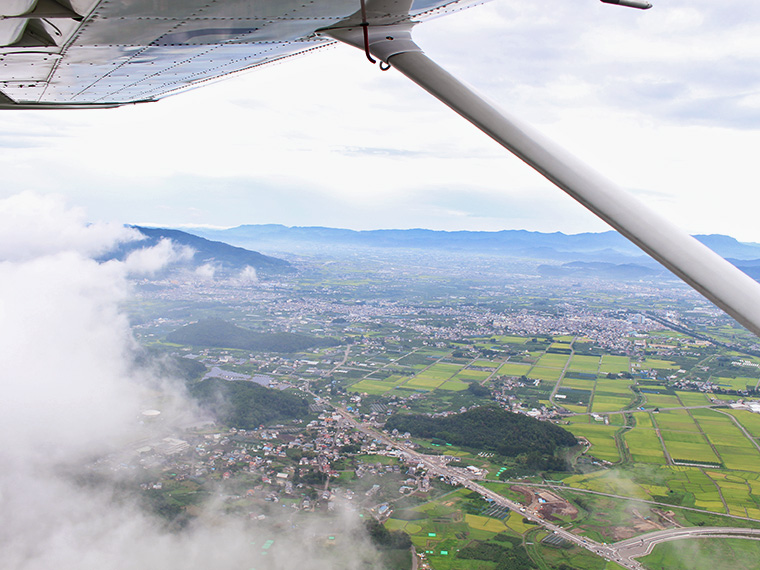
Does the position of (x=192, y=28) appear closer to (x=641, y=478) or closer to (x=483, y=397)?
(x=641, y=478)

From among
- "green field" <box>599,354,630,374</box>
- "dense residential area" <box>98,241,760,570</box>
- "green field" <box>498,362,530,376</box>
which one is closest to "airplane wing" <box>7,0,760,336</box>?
"dense residential area" <box>98,241,760,570</box>

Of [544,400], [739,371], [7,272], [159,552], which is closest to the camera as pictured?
[159,552]

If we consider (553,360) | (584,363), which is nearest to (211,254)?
(553,360)

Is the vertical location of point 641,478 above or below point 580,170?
below

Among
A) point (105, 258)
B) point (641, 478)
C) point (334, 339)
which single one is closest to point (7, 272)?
point (105, 258)

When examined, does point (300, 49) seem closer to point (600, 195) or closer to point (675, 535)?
point (600, 195)

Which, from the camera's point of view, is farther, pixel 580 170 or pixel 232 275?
pixel 232 275

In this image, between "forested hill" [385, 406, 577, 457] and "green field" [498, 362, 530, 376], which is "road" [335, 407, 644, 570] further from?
"green field" [498, 362, 530, 376]

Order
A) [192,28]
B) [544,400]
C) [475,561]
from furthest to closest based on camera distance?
1. [544,400]
2. [475,561]
3. [192,28]
